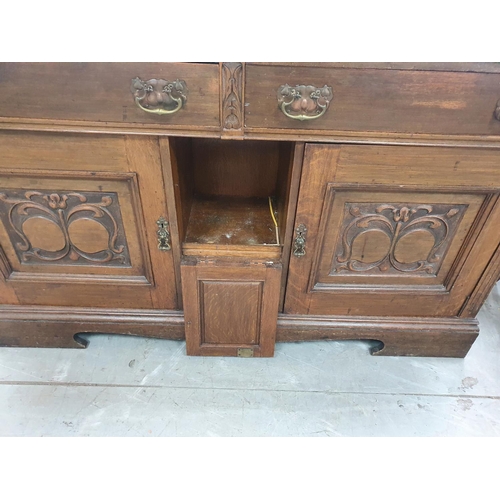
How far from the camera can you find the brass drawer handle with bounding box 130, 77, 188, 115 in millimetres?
674

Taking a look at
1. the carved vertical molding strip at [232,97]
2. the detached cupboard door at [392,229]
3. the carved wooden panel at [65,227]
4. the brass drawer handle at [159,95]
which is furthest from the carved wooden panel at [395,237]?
the carved wooden panel at [65,227]

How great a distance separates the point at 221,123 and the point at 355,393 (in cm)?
75

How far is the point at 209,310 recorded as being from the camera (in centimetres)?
98

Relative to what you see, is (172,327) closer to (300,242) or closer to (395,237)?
(300,242)

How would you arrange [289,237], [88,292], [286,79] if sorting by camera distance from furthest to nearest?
[88,292]
[289,237]
[286,79]

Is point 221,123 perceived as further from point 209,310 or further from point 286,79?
point 209,310

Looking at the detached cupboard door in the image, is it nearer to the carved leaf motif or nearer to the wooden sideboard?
the wooden sideboard

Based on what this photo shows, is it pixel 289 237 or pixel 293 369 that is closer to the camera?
pixel 289 237

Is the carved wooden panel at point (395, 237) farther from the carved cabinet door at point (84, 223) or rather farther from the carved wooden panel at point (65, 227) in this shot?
the carved wooden panel at point (65, 227)

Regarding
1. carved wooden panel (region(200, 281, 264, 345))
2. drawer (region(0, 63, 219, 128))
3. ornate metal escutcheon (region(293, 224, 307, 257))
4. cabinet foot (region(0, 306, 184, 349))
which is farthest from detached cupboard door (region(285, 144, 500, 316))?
cabinet foot (region(0, 306, 184, 349))

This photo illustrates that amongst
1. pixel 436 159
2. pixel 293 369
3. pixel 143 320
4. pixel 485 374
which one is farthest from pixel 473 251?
pixel 143 320

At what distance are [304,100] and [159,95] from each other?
0.81ft

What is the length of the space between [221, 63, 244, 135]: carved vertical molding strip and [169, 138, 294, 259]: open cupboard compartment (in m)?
0.17

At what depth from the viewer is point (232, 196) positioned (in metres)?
1.08
